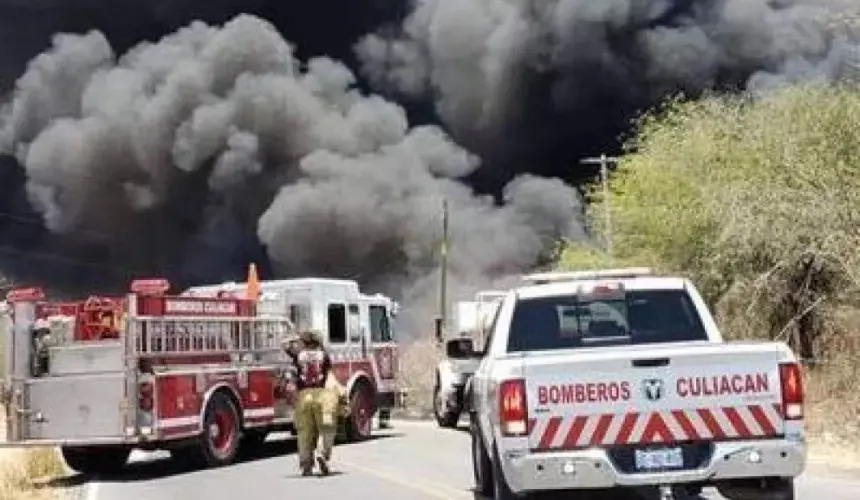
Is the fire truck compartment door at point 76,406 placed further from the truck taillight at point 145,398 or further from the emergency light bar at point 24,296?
the emergency light bar at point 24,296

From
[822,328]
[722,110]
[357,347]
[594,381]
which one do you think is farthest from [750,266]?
[594,381]

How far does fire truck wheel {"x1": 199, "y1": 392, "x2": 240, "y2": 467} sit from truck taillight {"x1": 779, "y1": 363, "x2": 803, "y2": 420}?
1038 cm

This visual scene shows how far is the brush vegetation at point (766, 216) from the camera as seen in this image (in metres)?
19.2

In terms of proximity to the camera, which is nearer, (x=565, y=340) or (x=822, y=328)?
(x=565, y=340)

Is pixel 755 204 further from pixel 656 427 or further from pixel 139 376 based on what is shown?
pixel 656 427

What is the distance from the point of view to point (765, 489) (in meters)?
8.10

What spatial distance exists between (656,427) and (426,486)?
5.21m

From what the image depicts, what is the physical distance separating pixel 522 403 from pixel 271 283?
13596 millimetres

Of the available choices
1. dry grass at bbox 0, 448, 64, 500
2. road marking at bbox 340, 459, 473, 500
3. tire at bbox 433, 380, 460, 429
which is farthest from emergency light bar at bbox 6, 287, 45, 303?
tire at bbox 433, 380, 460, 429

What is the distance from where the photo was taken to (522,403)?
7.89 m

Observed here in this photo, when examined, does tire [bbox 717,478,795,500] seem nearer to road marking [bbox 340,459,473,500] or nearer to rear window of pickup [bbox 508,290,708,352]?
rear window of pickup [bbox 508,290,708,352]

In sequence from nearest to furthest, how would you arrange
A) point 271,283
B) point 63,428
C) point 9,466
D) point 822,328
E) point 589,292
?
point 589,292 → point 63,428 → point 9,466 → point 271,283 → point 822,328

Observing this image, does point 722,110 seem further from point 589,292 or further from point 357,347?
point 589,292

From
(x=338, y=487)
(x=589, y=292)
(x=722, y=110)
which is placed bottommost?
(x=338, y=487)
